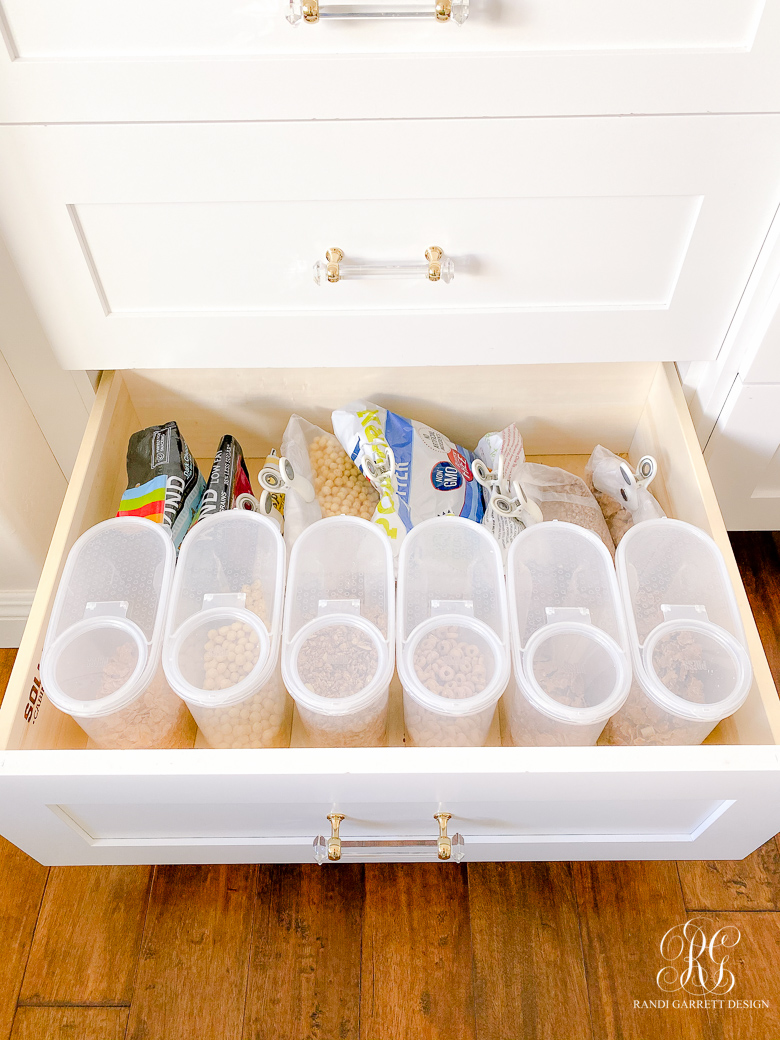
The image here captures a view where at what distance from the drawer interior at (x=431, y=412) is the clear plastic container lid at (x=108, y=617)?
0.14 feet

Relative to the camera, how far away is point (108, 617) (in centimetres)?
76

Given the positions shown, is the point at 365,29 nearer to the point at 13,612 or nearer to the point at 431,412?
the point at 431,412

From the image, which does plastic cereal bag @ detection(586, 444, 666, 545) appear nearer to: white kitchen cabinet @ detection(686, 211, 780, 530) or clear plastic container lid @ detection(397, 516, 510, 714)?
white kitchen cabinet @ detection(686, 211, 780, 530)

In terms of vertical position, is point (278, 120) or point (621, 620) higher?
point (278, 120)

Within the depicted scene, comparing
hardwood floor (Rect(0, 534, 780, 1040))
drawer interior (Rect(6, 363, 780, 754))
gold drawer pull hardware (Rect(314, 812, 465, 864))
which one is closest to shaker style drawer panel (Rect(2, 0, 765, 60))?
drawer interior (Rect(6, 363, 780, 754))

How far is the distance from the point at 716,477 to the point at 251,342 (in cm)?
62

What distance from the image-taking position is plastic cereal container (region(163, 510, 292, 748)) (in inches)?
29.1

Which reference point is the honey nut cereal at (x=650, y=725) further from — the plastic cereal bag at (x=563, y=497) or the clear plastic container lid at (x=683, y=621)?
the plastic cereal bag at (x=563, y=497)

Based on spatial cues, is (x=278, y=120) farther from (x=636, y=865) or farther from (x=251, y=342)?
(x=636, y=865)

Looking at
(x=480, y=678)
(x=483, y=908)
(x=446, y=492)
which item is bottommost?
(x=483, y=908)

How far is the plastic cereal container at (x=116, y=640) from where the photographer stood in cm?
74

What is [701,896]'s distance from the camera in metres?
0.99

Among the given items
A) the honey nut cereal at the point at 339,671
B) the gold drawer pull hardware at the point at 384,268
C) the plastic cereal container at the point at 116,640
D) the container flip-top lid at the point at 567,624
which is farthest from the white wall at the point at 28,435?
the container flip-top lid at the point at 567,624

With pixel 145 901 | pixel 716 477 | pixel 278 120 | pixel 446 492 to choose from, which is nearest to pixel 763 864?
pixel 716 477
